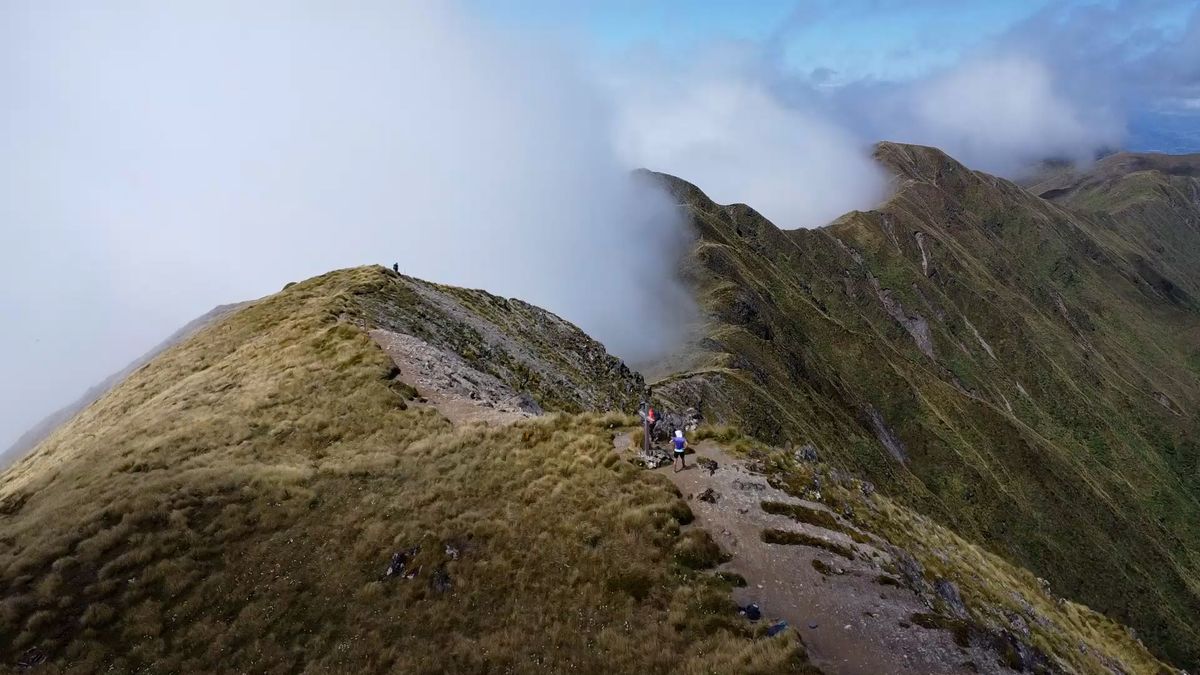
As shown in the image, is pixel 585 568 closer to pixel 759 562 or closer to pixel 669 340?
pixel 759 562

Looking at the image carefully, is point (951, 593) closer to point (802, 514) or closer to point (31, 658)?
point (802, 514)

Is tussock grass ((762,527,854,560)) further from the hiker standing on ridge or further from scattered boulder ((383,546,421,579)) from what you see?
scattered boulder ((383,546,421,579))

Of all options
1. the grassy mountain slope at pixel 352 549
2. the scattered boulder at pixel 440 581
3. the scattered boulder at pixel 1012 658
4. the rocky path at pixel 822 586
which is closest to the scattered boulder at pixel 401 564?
the grassy mountain slope at pixel 352 549

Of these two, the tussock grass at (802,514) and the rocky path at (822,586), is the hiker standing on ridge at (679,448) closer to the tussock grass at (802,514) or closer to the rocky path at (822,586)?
the rocky path at (822,586)

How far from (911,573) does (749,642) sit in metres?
13.2

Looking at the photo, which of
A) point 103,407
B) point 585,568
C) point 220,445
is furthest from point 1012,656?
point 103,407

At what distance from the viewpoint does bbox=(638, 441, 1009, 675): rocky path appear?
20344mm

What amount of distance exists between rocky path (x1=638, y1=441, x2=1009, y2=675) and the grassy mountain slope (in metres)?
1.55

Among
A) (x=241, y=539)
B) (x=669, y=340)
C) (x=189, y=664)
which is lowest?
(x=189, y=664)

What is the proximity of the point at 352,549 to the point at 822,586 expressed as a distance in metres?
19.0

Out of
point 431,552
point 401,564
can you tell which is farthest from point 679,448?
point 401,564

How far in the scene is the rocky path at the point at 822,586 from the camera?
2034cm

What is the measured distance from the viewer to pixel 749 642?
65.7 feet

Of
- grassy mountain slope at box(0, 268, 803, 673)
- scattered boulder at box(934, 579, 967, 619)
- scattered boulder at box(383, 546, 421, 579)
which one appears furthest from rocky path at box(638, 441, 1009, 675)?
scattered boulder at box(383, 546, 421, 579)
